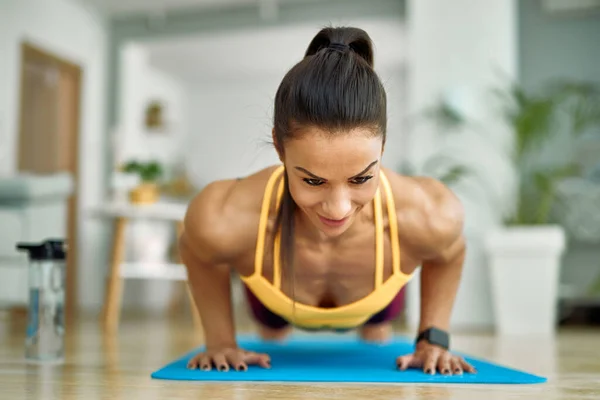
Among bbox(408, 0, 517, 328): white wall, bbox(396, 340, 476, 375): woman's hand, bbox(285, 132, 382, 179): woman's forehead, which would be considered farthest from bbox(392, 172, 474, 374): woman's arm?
bbox(408, 0, 517, 328): white wall

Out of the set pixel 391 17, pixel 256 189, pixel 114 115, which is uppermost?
pixel 391 17

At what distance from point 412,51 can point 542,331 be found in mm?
1821

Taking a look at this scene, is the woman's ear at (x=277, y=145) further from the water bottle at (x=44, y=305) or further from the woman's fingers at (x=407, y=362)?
the water bottle at (x=44, y=305)

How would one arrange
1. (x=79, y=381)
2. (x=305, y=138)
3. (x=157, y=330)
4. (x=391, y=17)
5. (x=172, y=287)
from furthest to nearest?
(x=172, y=287) < (x=391, y=17) < (x=157, y=330) < (x=79, y=381) < (x=305, y=138)

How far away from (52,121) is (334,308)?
167 inches

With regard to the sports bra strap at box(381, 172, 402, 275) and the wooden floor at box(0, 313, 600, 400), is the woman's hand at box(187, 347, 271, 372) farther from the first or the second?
the sports bra strap at box(381, 172, 402, 275)

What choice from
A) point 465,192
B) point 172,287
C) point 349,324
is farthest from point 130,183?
point 349,324

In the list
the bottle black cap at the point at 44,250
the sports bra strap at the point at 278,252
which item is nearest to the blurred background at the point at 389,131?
the sports bra strap at the point at 278,252

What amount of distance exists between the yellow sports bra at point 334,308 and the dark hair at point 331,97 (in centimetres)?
21

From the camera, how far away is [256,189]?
143cm

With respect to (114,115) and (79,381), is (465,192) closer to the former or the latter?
(79,381)

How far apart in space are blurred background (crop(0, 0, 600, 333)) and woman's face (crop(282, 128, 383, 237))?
7.6 inches

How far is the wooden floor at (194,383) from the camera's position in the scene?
3.78 ft

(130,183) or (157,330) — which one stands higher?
(130,183)
